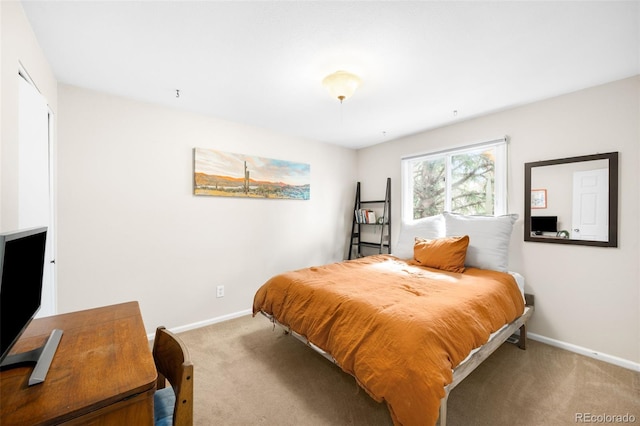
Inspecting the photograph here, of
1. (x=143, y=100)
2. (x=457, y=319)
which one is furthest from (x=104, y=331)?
(x=143, y=100)

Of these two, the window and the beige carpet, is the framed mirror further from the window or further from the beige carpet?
the beige carpet

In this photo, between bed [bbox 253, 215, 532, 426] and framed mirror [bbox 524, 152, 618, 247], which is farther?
framed mirror [bbox 524, 152, 618, 247]

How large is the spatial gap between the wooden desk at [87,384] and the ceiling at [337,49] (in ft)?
5.37

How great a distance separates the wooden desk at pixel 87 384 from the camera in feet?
2.23

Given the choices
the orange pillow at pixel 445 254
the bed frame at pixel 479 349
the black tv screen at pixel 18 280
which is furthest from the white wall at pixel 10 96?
the orange pillow at pixel 445 254

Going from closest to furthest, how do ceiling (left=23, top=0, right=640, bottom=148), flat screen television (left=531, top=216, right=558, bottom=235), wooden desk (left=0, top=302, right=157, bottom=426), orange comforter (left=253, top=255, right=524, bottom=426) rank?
wooden desk (left=0, top=302, right=157, bottom=426) < orange comforter (left=253, top=255, right=524, bottom=426) < ceiling (left=23, top=0, right=640, bottom=148) < flat screen television (left=531, top=216, right=558, bottom=235)

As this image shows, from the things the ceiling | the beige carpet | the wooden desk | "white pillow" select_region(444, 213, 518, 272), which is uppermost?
the ceiling

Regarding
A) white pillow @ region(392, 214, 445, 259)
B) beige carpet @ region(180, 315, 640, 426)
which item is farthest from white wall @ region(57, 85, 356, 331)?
white pillow @ region(392, 214, 445, 259)

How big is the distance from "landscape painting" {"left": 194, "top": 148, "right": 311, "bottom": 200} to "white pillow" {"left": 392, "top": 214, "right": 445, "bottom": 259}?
143cm

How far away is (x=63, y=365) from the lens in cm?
87

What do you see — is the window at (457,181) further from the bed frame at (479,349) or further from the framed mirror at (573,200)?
the bed frame at (479,349)

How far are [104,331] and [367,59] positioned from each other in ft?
6.98

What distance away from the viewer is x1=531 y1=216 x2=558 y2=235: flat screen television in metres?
2.49

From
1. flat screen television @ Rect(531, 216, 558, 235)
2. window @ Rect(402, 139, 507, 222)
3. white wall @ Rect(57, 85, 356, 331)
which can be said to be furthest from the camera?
window @ Rect(402, 139, 507, 222)
